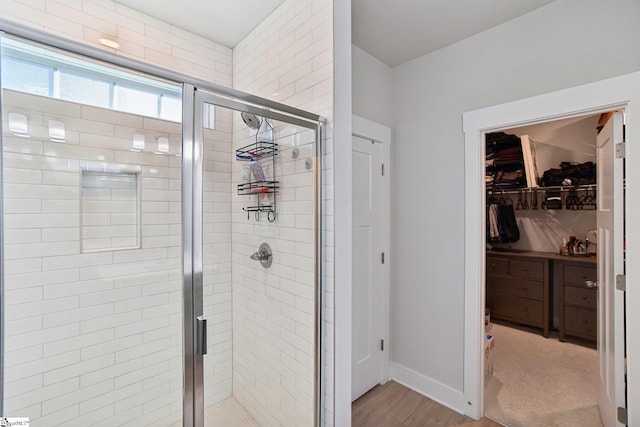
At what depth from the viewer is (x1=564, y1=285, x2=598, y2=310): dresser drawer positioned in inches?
112

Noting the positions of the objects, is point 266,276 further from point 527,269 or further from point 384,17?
point 527,269

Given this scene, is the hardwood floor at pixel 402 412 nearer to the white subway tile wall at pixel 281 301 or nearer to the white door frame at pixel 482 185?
the white door frame at pixel 482 185

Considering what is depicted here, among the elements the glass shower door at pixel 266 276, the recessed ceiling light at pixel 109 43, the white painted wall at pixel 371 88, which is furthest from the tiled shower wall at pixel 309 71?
the recessed ceiling light at pixel 109 43

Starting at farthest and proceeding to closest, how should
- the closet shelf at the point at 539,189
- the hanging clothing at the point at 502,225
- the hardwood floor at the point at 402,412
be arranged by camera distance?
the hanging clothing at the point at 502,225 < the closet shelf at the point at 539,189 < the hardwood floor at the point at 402,412

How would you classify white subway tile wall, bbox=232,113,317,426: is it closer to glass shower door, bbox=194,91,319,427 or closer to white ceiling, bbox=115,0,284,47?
glass shower door, bbox=194,91,319,427

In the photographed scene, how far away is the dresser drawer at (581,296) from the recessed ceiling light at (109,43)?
14.7ft

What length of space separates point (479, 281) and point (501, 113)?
116cm

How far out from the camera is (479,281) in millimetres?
1986

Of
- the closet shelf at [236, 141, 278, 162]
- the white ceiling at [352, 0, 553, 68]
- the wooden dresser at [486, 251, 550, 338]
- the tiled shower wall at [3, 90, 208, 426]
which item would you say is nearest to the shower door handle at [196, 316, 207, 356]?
the tiled shower wall at [3, 90, 208, 426]

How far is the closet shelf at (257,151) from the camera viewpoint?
148cm

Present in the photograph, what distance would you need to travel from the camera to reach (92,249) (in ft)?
5.18

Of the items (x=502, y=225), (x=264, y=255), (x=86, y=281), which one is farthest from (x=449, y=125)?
(x=86, y=281)

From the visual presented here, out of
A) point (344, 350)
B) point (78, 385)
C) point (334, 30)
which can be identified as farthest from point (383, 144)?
point (78, 385)

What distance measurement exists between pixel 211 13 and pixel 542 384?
378cm
